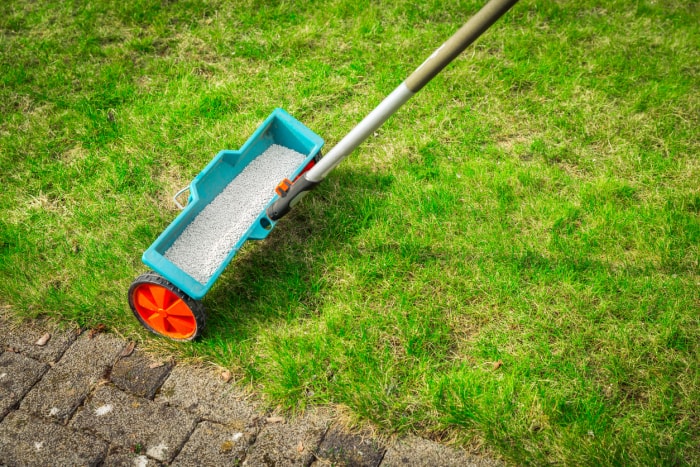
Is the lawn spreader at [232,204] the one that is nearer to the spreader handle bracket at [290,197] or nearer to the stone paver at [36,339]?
the spreader handle bracket at [290,197]

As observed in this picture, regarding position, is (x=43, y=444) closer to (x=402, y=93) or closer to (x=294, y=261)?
(x=294, y=261)

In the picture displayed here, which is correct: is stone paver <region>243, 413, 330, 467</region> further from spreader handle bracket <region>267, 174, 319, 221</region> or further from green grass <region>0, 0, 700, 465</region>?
spreader handle bracket <region>267, 174, 319, 221</region>

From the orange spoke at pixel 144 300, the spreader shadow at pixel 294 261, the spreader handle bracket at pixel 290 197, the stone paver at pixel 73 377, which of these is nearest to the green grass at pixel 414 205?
the spreader shadow at pixel 294 261

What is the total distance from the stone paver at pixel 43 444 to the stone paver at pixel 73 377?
0.06 meters

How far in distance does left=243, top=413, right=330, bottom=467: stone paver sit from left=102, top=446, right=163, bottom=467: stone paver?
429 mm

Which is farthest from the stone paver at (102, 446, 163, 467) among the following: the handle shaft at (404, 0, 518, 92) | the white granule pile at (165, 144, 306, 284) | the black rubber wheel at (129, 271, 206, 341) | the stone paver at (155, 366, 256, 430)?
the handle shaft at (404, 0, 518, 92)

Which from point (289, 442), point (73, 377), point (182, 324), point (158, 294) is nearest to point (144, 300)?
point (158, 294)

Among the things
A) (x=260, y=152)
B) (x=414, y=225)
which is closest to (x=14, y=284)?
(x=260, y=152)

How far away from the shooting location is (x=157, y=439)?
2541mm

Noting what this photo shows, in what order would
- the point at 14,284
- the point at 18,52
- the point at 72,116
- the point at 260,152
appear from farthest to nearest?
the point at 18,52, the point at 72,116, the point at 260,152, the point at 14,284

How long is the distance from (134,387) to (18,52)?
3414 millimetres

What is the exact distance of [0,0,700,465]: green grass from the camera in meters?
2.61

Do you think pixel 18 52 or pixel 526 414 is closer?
pixel 526 414

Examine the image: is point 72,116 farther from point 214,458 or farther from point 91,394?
point 214,458
